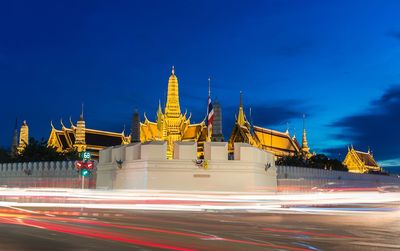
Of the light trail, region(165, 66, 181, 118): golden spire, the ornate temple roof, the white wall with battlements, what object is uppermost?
region(165, 66, 181, 118): golden spire

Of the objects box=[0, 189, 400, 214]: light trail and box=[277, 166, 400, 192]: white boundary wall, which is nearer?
box=[0, 189, 400, 214]: light trail

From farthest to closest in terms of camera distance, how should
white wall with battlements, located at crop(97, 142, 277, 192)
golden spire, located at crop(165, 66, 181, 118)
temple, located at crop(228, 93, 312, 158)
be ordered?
temple, located at crop(228, 93, 312, 158), golden spire, located at crop(165, 66, 181, 118), white wall with battlements, located at crop(97, 142, 277, 192)

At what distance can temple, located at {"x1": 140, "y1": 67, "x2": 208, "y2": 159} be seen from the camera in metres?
64.9

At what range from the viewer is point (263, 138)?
7988cm

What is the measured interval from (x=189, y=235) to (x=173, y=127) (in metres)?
57.9

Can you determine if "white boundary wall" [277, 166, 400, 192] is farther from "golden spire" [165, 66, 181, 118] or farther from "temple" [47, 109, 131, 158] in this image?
"temple" [47, 109, 131, 158]

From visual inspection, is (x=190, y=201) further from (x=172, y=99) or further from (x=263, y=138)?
(x=263, y=138)

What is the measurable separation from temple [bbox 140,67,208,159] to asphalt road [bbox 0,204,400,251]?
41.4 meters

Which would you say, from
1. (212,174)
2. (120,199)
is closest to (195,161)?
(212,174)

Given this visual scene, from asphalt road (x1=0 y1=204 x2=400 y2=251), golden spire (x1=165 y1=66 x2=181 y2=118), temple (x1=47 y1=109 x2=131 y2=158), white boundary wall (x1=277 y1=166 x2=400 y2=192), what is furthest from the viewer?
temple (x1=47 y1=109 x2=131 y2=158)

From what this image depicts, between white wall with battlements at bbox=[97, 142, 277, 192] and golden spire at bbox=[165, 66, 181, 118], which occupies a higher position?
golden spire at bbox=[165, 66, 181, 118]

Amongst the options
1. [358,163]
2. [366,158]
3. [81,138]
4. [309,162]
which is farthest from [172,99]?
[366,158]

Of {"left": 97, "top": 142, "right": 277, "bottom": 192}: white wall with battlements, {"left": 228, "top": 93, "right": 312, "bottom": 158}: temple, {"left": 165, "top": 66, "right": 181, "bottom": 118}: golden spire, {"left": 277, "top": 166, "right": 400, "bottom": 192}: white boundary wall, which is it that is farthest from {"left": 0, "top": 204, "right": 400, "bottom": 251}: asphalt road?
{"left": 228, "top": 93, "right": 312, "bottom": 158}: temple

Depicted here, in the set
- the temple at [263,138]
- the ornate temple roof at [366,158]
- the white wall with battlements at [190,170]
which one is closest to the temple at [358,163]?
the ornate temple roof at [366,158]
